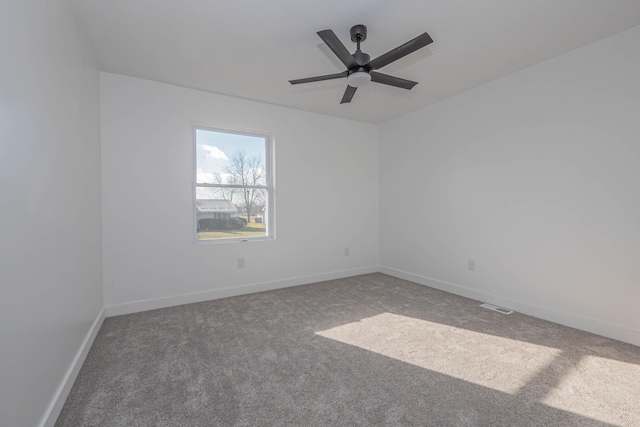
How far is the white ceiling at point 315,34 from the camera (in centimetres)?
205

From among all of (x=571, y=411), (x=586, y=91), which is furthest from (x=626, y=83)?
(x=571, y=411)

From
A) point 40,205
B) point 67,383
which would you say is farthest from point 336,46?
point 67,383

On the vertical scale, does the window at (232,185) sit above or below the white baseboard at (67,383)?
above

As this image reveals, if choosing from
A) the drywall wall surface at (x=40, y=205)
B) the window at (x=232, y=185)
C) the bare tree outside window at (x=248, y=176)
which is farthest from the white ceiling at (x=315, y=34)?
the bare tree outside window at (x=248, y=176)

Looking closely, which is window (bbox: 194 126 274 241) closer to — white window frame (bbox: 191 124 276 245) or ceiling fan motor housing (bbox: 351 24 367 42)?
white window frame (bbox: 191 124 276 245)

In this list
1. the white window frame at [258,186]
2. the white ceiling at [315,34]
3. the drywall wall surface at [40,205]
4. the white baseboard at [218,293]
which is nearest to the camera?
the drywall wall surface at [40,205]

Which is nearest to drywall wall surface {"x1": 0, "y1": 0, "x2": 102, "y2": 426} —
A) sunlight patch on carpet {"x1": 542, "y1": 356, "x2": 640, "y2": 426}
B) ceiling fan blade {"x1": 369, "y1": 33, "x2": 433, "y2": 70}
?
ceiling fan blade {"x1": 369, "y1": 33, "x2": 433, "y2": 70}

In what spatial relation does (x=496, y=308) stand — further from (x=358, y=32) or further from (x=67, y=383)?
(x=67, y=383)

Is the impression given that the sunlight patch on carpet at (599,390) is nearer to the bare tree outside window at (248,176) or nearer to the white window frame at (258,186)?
the white window frame at (258,186)

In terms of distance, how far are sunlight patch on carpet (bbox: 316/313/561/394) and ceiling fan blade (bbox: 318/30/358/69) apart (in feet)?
7.38

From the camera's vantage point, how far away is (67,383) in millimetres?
1729

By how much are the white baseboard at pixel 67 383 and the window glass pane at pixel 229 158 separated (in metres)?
1.93

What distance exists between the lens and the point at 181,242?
337 centimetres

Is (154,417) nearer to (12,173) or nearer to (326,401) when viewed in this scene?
(326,401)
